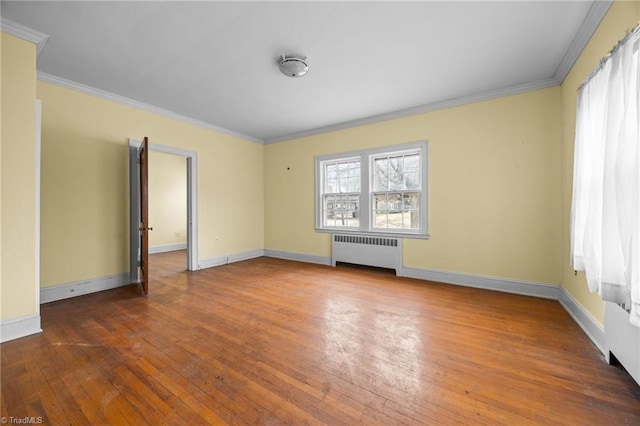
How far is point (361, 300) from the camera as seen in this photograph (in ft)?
10.5

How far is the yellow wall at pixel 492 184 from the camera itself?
3.24 meters

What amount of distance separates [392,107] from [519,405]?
12.9 ft

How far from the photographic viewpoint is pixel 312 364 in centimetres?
188

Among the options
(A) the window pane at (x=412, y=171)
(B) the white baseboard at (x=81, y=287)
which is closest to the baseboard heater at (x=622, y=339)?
(A) the window pane at (x=412, y=171)

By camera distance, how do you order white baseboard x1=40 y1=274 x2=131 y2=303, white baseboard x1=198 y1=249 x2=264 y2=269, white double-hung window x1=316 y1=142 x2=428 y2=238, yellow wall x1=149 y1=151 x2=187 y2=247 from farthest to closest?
yellow wall x1=149 y1=151 x2=187 y2=247
white baseboard x1=198 y1=249 x2=264 y2=269
white double-hung window x1=316 y1=142 x2=428 y2=238
white baseboard x1=40 y1=274 x2=131 y2=303

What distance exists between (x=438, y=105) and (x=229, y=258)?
484cm

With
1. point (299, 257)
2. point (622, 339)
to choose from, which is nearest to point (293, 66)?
point (622, 339)

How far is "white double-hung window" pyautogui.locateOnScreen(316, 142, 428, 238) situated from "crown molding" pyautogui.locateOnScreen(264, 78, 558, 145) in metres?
0.54

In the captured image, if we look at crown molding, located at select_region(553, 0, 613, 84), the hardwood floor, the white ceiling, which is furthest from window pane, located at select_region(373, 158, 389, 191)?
crown molding, located at select_region(553, 0, 613, 84)

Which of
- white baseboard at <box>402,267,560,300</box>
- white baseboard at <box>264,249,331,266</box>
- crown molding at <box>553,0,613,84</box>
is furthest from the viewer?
white baseboard at <box>264,249,331,266</box>

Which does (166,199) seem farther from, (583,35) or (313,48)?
(583,35)

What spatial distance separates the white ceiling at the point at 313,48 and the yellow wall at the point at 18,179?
0.41 meters

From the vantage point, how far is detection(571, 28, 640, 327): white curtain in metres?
1.46

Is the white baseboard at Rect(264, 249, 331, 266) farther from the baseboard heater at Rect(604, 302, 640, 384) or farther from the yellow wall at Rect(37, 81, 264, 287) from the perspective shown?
the baseboard heater at Rect(604, 302, 640, 384)
